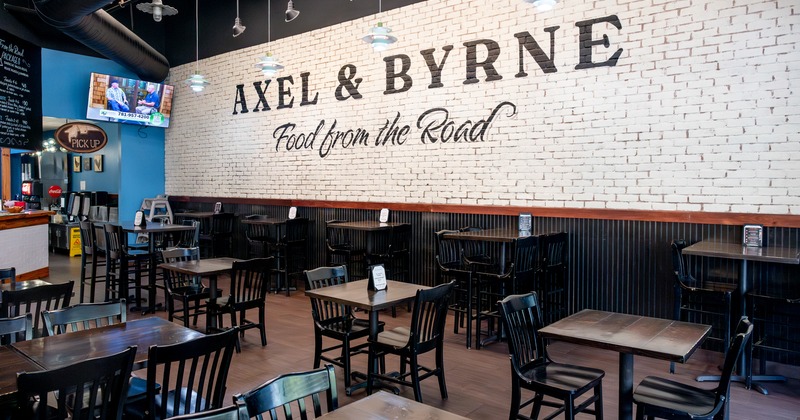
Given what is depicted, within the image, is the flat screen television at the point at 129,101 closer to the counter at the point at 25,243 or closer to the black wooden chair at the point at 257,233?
the counter at the point at 25,243

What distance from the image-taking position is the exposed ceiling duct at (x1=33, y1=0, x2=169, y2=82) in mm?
6480

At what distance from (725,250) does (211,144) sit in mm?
8666

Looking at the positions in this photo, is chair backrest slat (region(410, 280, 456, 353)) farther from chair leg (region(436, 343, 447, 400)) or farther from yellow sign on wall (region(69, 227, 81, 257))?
yellow sign on wall (region(69, 227, 81, 257))

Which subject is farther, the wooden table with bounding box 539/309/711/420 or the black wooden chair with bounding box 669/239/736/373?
the black wooden chair with bounding box 669/239/736/373

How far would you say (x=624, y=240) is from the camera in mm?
5484

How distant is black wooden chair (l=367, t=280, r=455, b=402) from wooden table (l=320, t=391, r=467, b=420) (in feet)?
4.57

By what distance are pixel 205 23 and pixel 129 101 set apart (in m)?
2.02

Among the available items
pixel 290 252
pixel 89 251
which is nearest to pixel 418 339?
pixel 290 252

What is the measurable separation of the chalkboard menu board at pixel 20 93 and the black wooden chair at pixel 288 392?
8391mm

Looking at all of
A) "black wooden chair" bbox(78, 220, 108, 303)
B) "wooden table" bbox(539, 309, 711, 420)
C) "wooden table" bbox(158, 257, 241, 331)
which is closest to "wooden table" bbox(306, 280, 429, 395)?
"wooden table" bbox(539, 309, 711, 420)

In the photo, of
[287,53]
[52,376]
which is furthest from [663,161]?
[287,53]

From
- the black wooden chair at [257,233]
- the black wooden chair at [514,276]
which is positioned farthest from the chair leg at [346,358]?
the black wooden chair at [257,233]

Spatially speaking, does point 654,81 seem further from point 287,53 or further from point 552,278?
point 287,53

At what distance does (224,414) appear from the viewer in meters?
1.67
